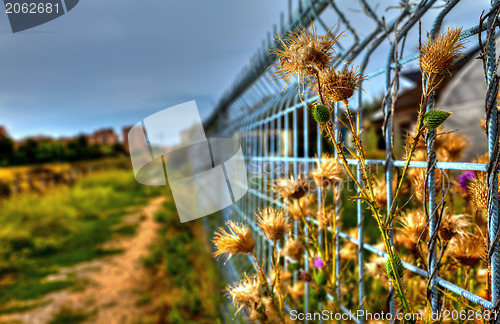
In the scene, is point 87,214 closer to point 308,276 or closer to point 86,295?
point 86,295

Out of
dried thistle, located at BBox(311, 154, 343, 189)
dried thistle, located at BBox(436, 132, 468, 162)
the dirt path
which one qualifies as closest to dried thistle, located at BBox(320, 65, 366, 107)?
dried thistle, located at BBox(311, 154, 343, 189)

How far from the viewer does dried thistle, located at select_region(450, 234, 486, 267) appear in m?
0.55

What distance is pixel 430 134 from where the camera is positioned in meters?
0.56

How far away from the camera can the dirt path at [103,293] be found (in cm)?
294

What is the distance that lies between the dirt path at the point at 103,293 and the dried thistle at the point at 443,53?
3.02 m

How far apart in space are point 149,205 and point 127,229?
2791 mm

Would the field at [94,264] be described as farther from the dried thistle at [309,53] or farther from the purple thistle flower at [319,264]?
the dried thistle at [309,53]

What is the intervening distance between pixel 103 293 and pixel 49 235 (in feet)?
10.7

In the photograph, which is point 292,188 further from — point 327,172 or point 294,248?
point 294,248

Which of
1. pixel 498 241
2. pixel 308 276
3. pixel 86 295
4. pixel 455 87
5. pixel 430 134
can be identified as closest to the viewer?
pixel 498 241

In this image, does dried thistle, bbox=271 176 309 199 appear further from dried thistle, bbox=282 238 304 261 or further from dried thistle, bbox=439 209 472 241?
dried thistle, bbox=439 209 472 241

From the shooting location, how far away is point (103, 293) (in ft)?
11.3

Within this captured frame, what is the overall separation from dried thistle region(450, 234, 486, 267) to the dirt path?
Answer: 2.84 metres

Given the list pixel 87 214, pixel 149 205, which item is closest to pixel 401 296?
pixel 87 214
